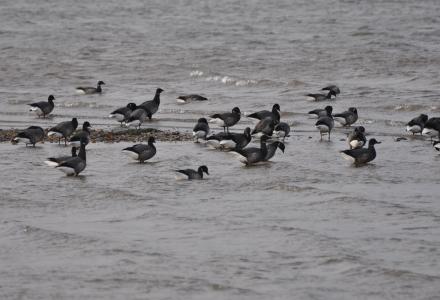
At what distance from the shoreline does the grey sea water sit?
2.88 ft

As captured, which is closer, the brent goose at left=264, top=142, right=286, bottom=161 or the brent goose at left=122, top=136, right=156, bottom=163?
the brent goose at left=122, top=136, right=156, bottom=163

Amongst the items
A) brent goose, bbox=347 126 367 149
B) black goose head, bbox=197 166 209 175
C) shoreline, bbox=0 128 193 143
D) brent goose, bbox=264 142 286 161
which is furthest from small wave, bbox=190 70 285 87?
black goose head, bbox=197 166 209 175

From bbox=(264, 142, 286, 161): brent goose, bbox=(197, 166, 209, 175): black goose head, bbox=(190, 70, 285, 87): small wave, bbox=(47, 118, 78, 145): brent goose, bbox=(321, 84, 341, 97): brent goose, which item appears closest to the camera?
bbox=(197, 166, 209, 175): black goose head

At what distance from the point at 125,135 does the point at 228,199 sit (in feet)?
22.9

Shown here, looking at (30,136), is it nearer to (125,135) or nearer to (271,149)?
(125,135)

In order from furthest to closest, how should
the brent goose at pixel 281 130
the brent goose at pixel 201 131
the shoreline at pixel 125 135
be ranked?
the shoreline at pixel 125 135 → the brent goose at pixel 281 130 → the brent goose at pixel 201 131

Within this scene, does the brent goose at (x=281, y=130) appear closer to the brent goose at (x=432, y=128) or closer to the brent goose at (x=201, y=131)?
the brent goose at (x=201, y=131)

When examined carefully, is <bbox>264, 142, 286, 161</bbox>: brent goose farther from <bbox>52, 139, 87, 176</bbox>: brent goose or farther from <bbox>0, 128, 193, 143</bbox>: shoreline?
<bbox>52, 139, 87, 176</bbox>: brent goose

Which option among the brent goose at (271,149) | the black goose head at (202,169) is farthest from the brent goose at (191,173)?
the brent goose at (271,149)

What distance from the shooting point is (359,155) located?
16688 mm

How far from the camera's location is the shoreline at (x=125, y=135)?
19.9 metres

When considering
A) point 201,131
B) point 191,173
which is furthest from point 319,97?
point 191,173

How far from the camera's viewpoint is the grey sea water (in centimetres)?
1016

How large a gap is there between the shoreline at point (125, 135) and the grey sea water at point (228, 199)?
879 mm
